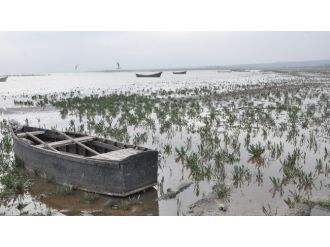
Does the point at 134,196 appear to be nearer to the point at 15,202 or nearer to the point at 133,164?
the point at 133,164

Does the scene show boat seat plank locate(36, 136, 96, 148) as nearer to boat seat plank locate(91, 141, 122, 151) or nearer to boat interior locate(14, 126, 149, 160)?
boat interior locate(14, 126, 149, 160)

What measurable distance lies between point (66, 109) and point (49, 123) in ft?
12.3

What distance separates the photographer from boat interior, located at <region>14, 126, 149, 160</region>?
789 centimetres

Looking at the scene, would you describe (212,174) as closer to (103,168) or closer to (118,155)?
(118,155)

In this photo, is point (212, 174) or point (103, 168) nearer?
point (103, 168)

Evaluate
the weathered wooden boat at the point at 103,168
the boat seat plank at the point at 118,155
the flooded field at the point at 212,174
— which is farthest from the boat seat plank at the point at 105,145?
the flooded field at the point at 212,174

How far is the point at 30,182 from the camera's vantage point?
8.62 meters

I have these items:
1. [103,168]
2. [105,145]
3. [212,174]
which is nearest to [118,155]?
[103,168]

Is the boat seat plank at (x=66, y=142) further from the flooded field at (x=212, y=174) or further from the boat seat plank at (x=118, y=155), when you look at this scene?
the boat seat plank at (x=118, y=155)

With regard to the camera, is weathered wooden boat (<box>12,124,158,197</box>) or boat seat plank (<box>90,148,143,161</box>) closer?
weathered wooden boat (<box>12,124,158,197</box>)

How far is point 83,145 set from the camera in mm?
9195

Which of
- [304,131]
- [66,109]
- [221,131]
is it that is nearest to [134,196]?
[221,131]

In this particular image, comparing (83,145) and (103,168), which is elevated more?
(83,145)

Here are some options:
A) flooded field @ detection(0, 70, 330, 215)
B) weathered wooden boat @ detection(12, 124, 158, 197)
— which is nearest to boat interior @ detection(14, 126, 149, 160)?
weathered wooden boat @ detection(12, 124, 158, 197)
